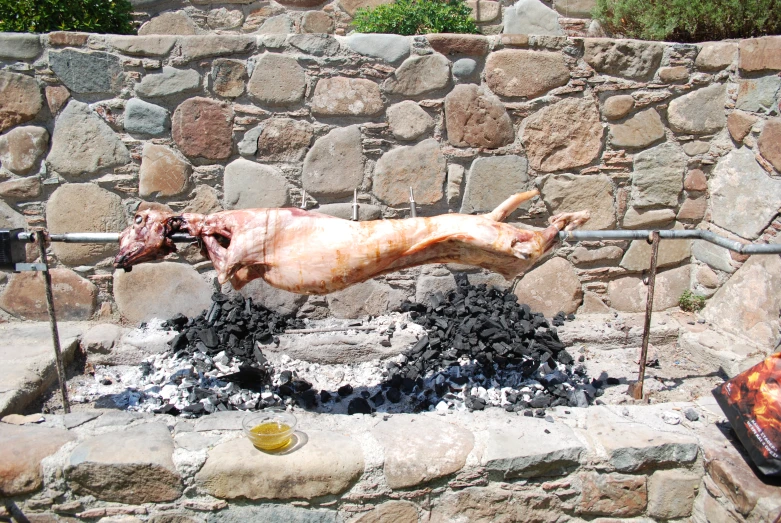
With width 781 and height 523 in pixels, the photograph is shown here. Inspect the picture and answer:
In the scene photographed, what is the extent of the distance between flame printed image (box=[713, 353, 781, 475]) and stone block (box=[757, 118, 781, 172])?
5.99ft

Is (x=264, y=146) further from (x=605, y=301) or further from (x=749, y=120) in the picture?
(x=749, y=120)

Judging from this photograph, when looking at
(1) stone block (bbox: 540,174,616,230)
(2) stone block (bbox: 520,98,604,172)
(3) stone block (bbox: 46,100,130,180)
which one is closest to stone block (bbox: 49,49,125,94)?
(3) stone block (bbox: 46,100,130,180)

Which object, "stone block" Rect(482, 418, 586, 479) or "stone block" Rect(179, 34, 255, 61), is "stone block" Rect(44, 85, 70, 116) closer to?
"stone block" Rect(179, 34, 255, 61)

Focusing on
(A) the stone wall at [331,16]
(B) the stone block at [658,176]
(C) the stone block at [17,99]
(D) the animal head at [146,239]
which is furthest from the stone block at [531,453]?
(A) the stone wall at [331,16]

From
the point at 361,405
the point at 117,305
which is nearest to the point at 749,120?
the point at 361,405

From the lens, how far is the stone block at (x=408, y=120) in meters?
3.70

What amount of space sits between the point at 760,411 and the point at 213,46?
337 cm

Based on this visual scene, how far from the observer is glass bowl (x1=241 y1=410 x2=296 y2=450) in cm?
219

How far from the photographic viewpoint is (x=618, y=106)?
376 centimetres

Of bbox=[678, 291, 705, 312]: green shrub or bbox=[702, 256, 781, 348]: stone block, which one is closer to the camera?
bbox=[702, 256, 781, 348]: stone block

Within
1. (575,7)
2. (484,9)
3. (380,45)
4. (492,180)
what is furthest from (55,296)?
(575,7)

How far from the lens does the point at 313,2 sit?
531cm

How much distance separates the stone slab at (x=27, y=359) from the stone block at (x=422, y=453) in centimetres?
175

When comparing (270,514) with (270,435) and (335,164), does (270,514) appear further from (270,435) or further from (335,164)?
(335,164)
